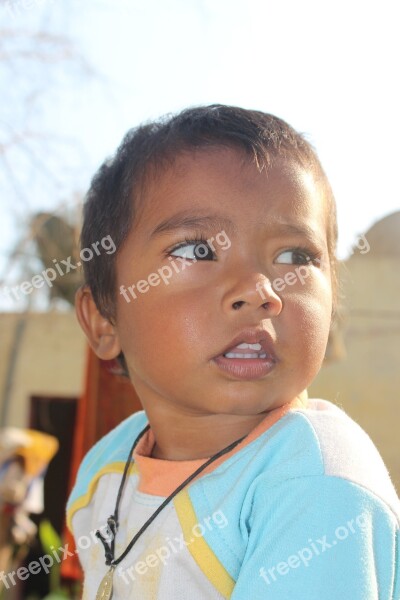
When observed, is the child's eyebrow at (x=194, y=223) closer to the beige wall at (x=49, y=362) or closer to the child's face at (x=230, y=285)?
the child's face at (x=230, y=285)

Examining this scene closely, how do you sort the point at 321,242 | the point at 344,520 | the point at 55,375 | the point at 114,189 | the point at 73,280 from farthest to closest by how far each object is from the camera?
1. the point at 73,280
2. the point at 55,375
3. the point at 114,189
4. the point at 321,242
5. the point at 344,520

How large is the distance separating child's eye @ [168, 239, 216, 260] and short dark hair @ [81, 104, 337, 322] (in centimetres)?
21

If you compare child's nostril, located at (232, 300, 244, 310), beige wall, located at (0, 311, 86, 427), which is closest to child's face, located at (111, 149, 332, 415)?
child's nostril, located at (232, 300, 244, 310)

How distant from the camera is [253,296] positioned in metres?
1.34

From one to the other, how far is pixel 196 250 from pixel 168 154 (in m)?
0.29

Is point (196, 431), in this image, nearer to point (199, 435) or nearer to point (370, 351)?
point (199, 435)

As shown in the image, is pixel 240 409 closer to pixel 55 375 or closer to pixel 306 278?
pixel 306 278

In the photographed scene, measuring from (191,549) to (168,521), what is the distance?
128 millimetres

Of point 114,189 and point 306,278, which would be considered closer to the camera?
point 306,278

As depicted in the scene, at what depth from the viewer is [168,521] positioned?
1.44 metres

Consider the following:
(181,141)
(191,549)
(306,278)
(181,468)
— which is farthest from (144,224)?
(191,549)

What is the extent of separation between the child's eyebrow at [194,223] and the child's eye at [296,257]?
0.41 ft

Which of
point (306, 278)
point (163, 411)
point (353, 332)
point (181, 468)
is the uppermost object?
point (306, 278)

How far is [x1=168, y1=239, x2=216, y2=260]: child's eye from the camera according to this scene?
1457 mm
